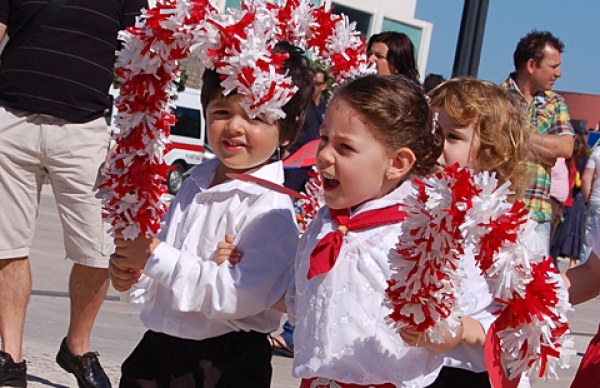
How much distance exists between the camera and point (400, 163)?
2.78 metres

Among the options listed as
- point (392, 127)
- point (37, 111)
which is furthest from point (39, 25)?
point (392, 127)

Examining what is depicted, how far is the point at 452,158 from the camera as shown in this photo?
3.19 meters

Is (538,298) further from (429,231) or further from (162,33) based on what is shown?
(162,33)

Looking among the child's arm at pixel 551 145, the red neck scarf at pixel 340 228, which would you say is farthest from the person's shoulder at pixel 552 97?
the red neck scarf at pixel 340 228

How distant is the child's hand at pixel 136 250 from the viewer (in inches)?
115

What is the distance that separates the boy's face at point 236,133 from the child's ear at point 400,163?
1.68ft

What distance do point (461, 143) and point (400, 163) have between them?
0.53 metres

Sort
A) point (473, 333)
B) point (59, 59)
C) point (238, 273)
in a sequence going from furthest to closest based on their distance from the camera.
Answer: point (59, 59)
point (238, 273)
point (473, 333)

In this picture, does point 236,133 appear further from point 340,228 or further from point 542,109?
point 542,109

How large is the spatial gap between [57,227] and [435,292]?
1046 cm

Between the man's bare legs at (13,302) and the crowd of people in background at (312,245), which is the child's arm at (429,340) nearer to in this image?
the crowd of people in background at (312,245)

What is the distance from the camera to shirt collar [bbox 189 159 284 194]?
307cm

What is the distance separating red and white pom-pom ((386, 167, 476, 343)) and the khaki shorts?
242cm

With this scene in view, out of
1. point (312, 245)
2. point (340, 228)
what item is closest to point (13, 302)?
point (312, 245)
